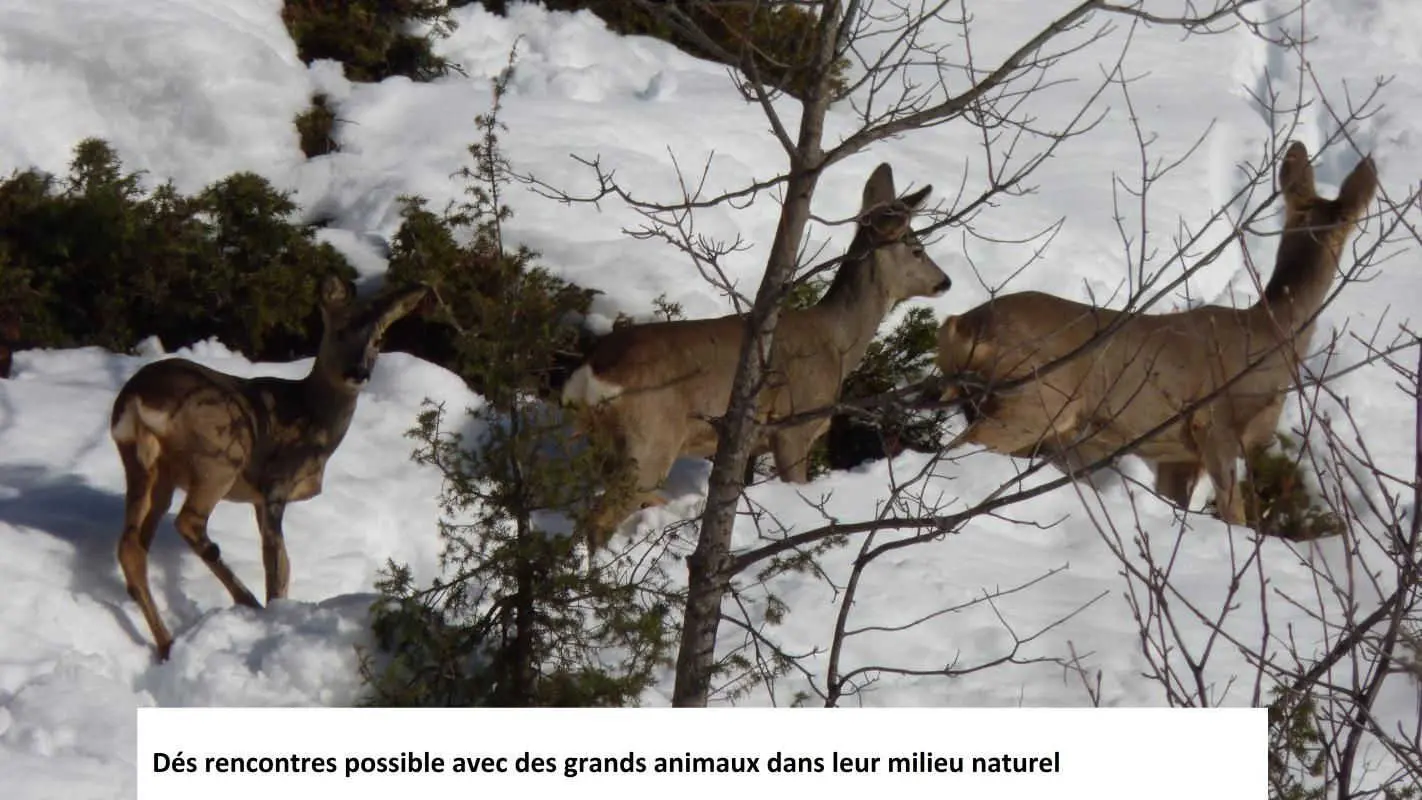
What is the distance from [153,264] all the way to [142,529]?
13.9 feet

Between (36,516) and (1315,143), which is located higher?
(1315,143)

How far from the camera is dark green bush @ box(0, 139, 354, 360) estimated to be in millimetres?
10617

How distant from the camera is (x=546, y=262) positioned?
36.8 ft

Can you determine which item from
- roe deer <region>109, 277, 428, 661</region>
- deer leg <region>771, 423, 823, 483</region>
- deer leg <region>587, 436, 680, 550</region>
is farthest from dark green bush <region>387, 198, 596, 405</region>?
deer leg <region>771, 423, 823, 483</region>

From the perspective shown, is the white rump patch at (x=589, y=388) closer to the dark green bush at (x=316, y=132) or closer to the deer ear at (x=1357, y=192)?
the deer ear at (x=1357, y=192)

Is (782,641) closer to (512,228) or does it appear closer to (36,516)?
(36,516)

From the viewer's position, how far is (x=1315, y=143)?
16.0 meters

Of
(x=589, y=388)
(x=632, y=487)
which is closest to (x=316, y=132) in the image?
(x=589, y=388)

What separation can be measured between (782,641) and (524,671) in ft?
4.98

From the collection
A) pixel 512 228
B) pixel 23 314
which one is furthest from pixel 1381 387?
pixel 23 314

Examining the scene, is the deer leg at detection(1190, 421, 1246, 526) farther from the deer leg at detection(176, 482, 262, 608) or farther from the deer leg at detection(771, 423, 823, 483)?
the deer leg at detection(176, 482, 262, 608)

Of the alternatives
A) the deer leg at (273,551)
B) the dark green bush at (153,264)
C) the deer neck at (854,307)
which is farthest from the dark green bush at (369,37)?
the deer leg at (273,551)

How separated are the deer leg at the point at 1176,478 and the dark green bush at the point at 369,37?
668cm

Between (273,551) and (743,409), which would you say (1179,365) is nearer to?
(273,551)
